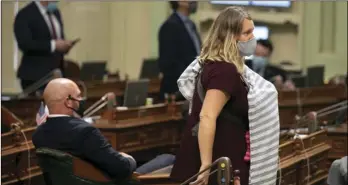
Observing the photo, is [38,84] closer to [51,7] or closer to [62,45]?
[62,45]

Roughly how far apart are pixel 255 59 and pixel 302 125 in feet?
9.64

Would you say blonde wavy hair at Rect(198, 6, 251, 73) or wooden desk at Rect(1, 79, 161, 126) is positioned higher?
blonde wavy hair at Rect(198, 6, 251, 73)

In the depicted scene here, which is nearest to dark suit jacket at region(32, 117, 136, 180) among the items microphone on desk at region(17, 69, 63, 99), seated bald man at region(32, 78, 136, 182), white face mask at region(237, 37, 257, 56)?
seated bald man at region(32, 78, 136, 182)

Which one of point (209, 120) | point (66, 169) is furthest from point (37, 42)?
point (209, 120)

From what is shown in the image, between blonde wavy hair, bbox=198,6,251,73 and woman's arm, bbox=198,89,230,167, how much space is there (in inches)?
6.7

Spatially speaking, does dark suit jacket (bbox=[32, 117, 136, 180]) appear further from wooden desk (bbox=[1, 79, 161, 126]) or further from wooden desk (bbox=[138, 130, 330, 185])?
wooden desk (bbox=[1, 79, 161, 126])

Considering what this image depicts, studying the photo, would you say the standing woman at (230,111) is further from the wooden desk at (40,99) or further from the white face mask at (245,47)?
the wooden desk at (40,99)

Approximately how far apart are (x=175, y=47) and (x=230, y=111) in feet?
12.2

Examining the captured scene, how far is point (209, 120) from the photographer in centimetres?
398

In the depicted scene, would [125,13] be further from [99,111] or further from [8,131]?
[8,131]

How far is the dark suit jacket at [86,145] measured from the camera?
4.50 metres

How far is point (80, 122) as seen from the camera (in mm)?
4594

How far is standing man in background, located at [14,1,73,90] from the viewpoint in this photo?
8.04 meters

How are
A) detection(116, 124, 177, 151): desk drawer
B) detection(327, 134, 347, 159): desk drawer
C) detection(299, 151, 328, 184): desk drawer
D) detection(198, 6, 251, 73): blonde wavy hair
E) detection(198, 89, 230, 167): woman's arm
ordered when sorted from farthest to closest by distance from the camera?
detection(116, 124, 177, 151): desk drawer < detection(327, 134, 347, 159): desk drawer < detection(299, 151, 328, 184): desk drawer < detection(198, 6, 251, 73): blonde wavy hair < detection(198, 89, 230, 167): woman's arm
